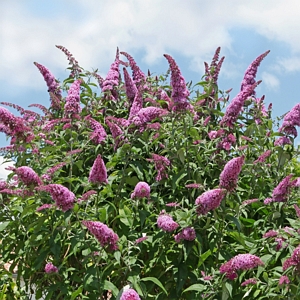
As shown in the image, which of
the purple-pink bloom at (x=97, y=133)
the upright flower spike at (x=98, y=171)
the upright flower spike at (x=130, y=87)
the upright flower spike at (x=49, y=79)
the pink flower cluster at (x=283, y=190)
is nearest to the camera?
the upright flower spike at (x=98, y=171)

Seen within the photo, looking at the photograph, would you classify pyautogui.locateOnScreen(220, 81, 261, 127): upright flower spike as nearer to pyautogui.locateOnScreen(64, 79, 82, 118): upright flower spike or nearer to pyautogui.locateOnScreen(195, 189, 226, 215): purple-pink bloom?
pyautogui.locateOnScreen(195, 189, 226, 215): purple-pink bloom

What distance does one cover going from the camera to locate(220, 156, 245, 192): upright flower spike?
10.7 feet

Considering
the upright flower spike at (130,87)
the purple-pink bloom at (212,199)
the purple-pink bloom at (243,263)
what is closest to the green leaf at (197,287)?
the purple-pink bloom at (243,263)

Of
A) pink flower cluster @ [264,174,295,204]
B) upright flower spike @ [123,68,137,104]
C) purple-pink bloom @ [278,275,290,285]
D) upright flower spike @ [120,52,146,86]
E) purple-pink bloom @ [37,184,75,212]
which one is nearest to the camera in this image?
purple-pink bloom @ [278,275,290,285]

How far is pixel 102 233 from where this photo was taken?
10.8 ft

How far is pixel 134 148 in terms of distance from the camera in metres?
4.28

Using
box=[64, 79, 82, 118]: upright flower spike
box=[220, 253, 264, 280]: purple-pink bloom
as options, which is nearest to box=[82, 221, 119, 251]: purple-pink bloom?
box=[220, 253, 264, 280]: purple-pink bloom

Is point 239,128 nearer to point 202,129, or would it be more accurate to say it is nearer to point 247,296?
point 202,129

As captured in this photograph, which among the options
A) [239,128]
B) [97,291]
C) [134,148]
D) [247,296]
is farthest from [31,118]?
[247,296]

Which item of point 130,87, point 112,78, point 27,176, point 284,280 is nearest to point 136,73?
point 112,78

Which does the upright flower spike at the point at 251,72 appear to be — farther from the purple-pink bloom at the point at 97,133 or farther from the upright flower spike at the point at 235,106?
the purple-pink bloom at the point at 97,133

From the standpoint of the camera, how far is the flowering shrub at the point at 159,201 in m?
3.55

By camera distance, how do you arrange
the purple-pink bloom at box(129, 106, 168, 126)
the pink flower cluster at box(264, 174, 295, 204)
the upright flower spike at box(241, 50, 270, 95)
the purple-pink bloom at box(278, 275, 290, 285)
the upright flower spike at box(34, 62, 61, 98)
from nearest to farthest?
the purple-pink bloom at box(278, 275, 290, 285) → the pink flower cluster at box(264, 174, 295, 204) → the purple-pink bloom at box(129, 106, 168, 126) → the upright flower spike at box(241, 50, 270, 95) → the upright flower spike at box(34, 62, 61, 98)

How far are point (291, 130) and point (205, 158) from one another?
0.80 m
